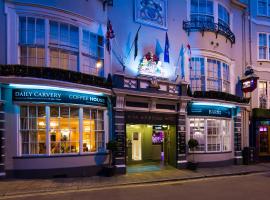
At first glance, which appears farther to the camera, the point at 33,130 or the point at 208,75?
the point at 208,75

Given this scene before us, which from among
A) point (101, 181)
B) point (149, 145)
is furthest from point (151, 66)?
point (101, 181)

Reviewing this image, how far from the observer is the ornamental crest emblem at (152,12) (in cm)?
1802

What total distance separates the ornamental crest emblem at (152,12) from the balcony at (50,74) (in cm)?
472

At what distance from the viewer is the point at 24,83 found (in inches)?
516

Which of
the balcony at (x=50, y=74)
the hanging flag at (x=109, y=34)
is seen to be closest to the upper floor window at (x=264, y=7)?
the hanging flag at (x=109, y=34)

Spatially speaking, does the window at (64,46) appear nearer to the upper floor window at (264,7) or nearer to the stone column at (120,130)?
the stone column at (120,130)

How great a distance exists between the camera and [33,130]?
13.8 metres

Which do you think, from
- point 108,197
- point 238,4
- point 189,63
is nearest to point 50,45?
point 108,197

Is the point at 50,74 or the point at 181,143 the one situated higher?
the point at 50,74

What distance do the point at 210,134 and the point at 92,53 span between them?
849 cm

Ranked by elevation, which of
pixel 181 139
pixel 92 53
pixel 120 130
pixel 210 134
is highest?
pixel 92 53

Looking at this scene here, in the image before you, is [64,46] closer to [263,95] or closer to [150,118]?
[150,118]

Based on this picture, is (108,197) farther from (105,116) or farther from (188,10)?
(188,10)

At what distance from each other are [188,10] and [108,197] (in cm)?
1277
